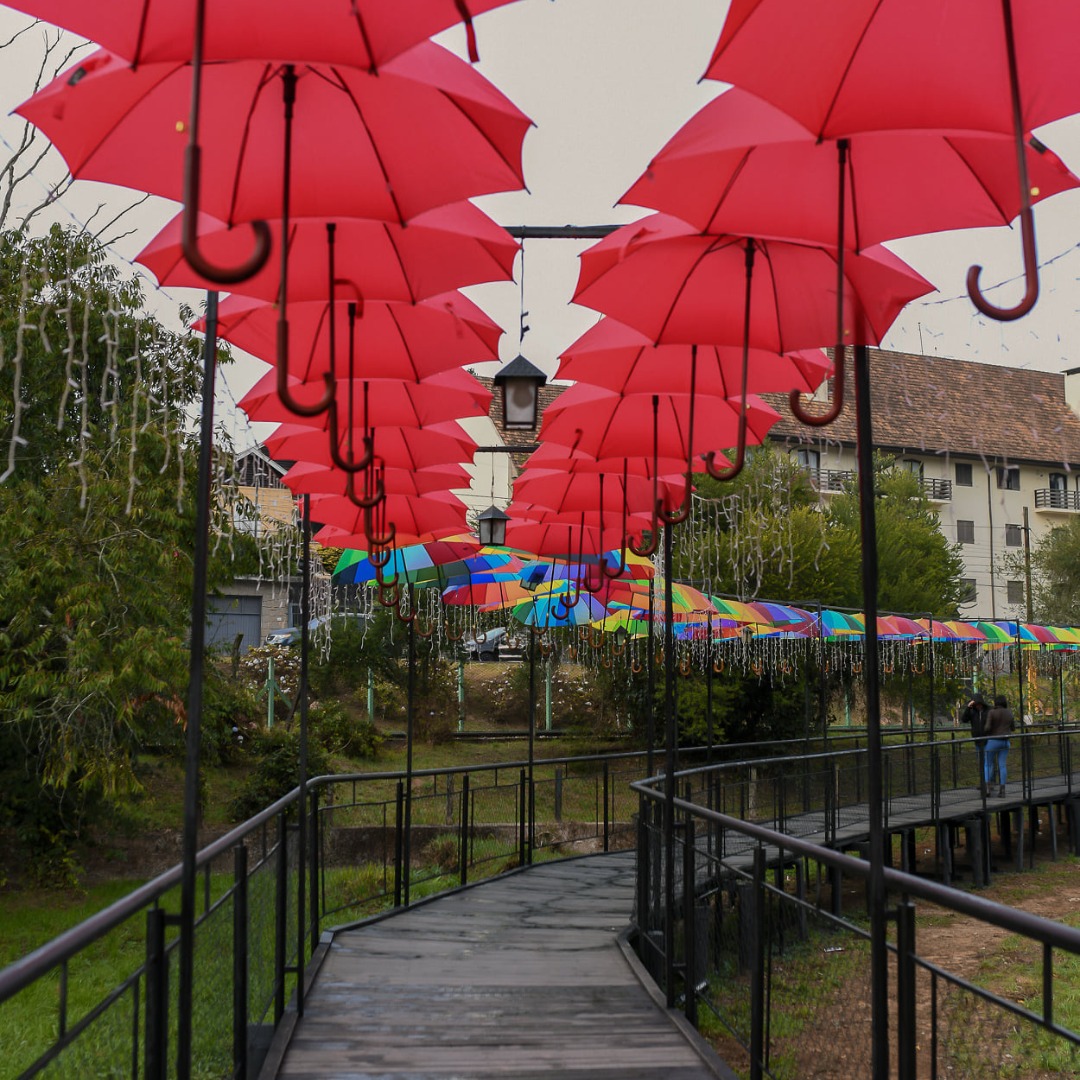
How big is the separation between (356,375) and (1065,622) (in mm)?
36667

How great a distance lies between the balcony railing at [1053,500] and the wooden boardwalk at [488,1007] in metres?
48.7

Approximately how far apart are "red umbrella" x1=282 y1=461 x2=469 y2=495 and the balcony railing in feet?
155

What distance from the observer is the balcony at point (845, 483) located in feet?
108

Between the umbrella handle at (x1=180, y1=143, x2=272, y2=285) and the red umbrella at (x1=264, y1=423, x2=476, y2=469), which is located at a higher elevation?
the red umbrella at (x1=264, y1=423, x2=476, y2=469)

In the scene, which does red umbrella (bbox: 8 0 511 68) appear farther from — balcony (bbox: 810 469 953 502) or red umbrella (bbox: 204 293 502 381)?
balcony (bbox: 810 469 953 502)

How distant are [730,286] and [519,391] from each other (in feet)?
13.6

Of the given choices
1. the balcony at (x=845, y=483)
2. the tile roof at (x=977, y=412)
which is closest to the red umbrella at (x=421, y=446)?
the balcony at (x=845, y=483)

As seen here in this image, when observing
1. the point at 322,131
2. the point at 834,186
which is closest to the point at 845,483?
the point at 834,186

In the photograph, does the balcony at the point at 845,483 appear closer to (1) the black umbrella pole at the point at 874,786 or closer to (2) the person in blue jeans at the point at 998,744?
(2) the person in blue jeans at the point at 998,744

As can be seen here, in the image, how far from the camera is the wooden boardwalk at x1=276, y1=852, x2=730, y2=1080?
512cm

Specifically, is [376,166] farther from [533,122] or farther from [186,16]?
[186,16]

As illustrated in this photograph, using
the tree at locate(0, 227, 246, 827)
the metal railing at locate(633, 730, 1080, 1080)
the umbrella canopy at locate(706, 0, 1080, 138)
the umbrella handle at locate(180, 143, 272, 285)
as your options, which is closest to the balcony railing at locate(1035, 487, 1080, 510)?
the tree at locate(0, 227, 246, 827)

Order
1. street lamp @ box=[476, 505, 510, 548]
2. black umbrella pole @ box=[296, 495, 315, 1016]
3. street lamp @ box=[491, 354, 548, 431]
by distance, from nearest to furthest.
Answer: black umbrella pole @ box=[296, 495, 315, 1016] → street lamp @ box=[491, 354, 548, 431] → street lamp @ box=[476, 505, 510, 548]

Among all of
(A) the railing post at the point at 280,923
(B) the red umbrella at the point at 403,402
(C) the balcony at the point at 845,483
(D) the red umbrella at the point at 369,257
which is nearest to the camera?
(D) the red umbrella at the point at 369,257
